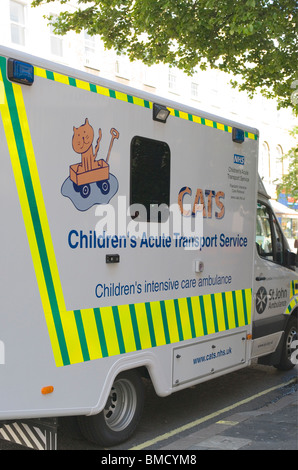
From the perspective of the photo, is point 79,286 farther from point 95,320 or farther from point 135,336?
point 135,336

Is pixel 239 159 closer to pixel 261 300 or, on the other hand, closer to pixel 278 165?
pixel 261 300

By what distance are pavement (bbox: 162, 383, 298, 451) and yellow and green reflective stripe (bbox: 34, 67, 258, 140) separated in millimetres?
2797

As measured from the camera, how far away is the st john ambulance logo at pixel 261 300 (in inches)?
245

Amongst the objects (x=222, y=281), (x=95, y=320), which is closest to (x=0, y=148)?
(x=95, y=320)

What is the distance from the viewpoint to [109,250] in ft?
14.1

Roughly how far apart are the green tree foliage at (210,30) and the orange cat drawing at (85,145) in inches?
177

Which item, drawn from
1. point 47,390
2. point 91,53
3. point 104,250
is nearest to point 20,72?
point 104,250

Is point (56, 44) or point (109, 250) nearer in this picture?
point (109, 250)

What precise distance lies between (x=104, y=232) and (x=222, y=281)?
5.79 ft

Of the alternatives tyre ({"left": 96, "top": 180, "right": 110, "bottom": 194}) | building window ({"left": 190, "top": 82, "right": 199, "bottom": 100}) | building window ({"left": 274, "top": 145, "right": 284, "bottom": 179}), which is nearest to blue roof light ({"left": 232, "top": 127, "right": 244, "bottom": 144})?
tyre ({"left": 96, "top": 180, "right": 110, "bottom": 194})

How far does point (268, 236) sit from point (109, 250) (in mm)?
2851

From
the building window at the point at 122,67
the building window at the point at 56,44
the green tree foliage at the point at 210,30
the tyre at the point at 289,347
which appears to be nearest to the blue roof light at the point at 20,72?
the tyre at the point at 289,347

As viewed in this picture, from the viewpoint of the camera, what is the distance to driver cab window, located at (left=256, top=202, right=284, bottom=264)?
20.9 ft

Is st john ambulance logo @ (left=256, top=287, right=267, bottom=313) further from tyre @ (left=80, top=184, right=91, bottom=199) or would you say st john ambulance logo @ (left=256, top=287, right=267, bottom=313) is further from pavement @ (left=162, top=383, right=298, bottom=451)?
tyre @ (left=80, top=184, right=91, bottom=199)
